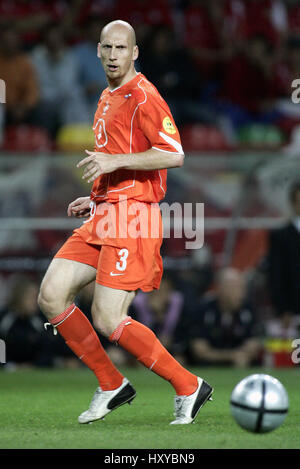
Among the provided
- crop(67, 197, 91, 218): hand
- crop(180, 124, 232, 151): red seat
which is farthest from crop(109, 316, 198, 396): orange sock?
crop(180, 124, 232, 151): red seat

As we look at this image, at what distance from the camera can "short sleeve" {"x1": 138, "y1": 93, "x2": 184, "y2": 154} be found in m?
5.63

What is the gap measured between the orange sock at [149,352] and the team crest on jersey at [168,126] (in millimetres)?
1177

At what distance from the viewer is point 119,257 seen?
5.66m

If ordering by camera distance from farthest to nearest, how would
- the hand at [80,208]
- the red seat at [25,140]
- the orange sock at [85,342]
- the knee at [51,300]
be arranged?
the red seat at [25,140] < the hand at [80,208] < the orange sock at [85,342] < the knee at [51,300]

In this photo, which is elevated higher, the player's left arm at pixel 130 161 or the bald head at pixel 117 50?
the bald head at pixel 117 50

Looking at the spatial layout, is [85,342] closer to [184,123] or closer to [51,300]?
[51,300]

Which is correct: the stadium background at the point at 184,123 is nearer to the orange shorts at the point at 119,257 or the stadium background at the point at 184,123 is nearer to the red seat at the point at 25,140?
the red seat at the point at 25,140

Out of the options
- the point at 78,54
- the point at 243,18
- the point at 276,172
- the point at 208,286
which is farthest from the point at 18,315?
the point at 243,18

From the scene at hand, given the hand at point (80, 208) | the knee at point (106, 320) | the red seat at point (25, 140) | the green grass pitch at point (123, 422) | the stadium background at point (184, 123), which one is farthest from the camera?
the red seat at point (25, 140)

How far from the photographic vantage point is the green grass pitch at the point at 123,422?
477cm

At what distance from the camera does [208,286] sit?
11812mm

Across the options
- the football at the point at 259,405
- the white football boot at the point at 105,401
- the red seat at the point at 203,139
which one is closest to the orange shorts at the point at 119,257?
the white football boot at the point at 105,401

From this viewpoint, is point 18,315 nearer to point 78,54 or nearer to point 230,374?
point 230,374

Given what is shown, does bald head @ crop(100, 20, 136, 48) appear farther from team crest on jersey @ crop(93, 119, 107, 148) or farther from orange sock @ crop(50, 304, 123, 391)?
orange sock @ crop(50, 304, 123, 391)
